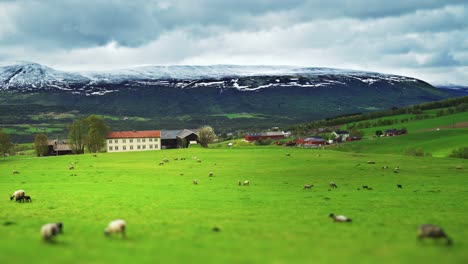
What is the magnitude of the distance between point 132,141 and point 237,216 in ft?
393

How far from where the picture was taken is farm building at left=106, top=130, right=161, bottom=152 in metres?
142

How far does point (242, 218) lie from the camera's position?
27.5m

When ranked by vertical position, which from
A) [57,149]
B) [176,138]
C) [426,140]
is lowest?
[57,149]

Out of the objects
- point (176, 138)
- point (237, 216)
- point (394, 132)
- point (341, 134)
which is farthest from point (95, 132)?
point (237, 216)

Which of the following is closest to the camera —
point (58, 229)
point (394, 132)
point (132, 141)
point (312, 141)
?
point (58, 229)

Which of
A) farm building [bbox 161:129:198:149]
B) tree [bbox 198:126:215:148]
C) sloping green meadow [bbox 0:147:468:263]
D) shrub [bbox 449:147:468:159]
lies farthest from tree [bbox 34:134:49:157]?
shrub [bbox 449:147:468:159]


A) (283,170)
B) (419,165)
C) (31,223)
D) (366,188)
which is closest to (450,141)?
(419,165)

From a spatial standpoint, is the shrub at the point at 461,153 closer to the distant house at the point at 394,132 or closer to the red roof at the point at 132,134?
the distant house at the point at 394,132

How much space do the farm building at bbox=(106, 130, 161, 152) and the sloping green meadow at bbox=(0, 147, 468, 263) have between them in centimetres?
8035

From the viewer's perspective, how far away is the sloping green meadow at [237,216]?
17.5 metres

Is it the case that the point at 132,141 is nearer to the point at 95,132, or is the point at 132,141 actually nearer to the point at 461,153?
the point at 95,132

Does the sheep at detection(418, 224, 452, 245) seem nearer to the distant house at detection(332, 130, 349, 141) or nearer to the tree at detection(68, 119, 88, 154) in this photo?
the tree at detection(68, 119, 88, 154)

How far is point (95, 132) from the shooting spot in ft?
422

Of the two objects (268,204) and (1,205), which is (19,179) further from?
(268,204)
